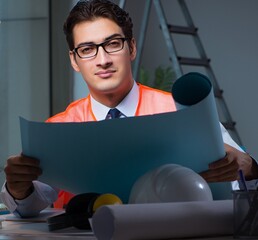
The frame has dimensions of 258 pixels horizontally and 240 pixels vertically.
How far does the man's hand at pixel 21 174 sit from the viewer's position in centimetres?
114

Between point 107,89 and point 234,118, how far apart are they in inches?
108

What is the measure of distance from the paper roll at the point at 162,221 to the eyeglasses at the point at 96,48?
81 centimetres

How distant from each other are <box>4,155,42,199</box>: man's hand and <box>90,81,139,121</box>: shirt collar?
1.29 feet

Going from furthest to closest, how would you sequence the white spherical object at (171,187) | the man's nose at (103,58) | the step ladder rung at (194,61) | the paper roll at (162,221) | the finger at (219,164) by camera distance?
the step ladder rung at (194,61) < the man's nose at (103,58) < the finger at (219,164) < the white spherical object at (171,187) < the paper roll at (162,221)

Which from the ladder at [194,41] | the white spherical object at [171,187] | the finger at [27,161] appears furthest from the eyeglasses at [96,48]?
the ladder at [194,41]

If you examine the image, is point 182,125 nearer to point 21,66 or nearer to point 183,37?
point 21,66

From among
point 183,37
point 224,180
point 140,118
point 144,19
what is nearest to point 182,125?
point 140,118

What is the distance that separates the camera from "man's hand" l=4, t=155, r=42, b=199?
1142 millimetres

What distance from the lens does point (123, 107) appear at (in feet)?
5.57

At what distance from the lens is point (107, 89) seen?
1.59 m

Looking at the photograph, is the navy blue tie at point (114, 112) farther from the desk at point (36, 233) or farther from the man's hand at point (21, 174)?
the desk at point (36, 233)

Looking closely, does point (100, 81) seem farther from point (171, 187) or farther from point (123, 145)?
point (171, 187)

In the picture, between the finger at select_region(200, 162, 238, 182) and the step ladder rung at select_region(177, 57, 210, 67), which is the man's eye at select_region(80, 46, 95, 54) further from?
the step ladder rung at select_region(177, 57, 210, 67)

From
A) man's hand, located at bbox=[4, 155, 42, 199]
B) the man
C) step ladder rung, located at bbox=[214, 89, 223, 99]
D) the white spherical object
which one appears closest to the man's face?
the man
